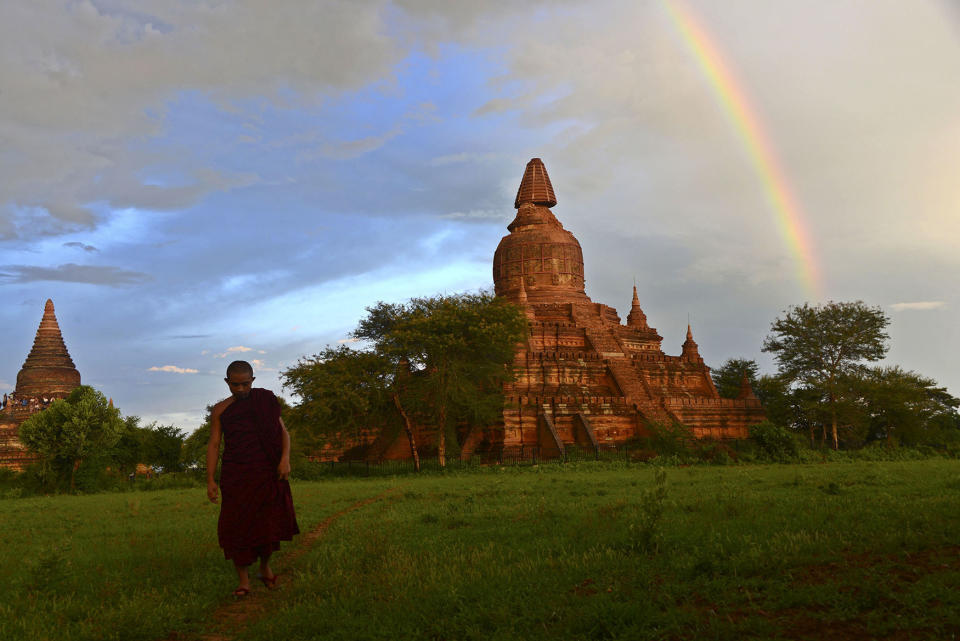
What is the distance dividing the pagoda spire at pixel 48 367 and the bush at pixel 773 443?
157 feet

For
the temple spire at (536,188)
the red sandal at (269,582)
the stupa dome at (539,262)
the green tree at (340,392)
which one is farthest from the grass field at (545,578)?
the temple spire at (536,188)

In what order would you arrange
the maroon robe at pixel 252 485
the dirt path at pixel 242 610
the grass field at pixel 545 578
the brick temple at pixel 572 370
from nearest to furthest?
the grass field at pixel 545 578
the dirt path at pixel 242 610
the maroon robe at pixel 252 485
the brick temple at pixel 572 370

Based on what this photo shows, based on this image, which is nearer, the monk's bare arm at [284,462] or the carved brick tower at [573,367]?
the monk's bare arm at [284,462]

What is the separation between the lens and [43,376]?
192 feet

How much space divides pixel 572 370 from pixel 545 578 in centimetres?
3531

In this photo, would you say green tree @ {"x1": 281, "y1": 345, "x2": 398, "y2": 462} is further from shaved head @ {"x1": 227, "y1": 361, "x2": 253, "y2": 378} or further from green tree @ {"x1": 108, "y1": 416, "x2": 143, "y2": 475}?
shaved head @ {"x1": 227, "y1": 361, "x2": 253, "y2": 378}

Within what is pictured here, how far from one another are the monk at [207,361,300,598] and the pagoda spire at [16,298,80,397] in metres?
55.5

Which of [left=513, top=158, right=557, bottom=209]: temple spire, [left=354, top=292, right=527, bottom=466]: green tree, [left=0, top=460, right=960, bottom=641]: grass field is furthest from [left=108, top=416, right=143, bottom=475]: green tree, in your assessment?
[left=513, top=158, right=557, bottom=209]: temple spire

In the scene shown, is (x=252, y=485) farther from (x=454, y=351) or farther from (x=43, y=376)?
(x=43, y=376)

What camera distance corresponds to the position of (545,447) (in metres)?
35.6

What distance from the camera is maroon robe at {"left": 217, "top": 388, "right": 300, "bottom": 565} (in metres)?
8.20

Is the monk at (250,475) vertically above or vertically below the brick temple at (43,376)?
below

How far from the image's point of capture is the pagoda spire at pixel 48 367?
2295 inches

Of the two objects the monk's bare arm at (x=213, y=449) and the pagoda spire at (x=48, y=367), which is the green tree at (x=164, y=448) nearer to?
the pagoda spire at (x=48, y=367)
